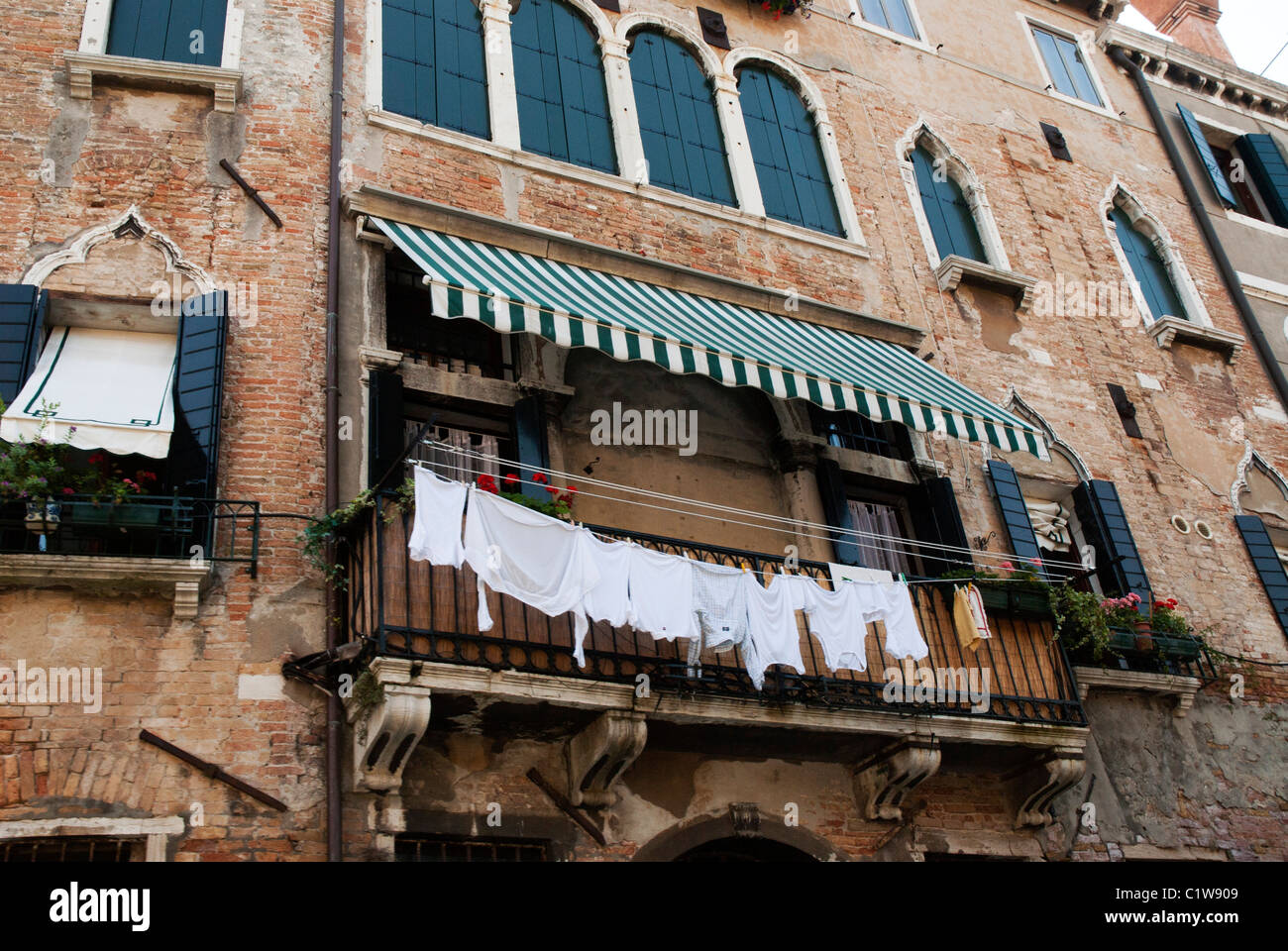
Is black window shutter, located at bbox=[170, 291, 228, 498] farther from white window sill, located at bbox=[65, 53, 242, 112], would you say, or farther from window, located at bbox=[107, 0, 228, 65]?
window, located at bbox=[107, 0, 228, 65]

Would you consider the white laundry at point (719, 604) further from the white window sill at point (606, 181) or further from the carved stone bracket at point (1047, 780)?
the white window sill at point (606, 181)

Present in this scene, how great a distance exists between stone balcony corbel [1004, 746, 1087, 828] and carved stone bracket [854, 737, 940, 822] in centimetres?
84

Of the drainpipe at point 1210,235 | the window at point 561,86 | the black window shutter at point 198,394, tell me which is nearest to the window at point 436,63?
the window at point 561,86

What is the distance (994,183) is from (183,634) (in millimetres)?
10404

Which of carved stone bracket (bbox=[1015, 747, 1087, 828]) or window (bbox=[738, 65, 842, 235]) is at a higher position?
window (bbox=[738, 65, 842, 235])

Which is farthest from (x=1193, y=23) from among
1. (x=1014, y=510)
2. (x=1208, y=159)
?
(x=1014, y=510)

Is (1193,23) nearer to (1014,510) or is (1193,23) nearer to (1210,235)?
(1210,235)

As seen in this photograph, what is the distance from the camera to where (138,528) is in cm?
720

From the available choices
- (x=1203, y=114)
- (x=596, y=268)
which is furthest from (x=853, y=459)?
(x=1203, y=114)

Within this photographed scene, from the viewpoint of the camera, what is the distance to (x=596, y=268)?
1023 centimetres

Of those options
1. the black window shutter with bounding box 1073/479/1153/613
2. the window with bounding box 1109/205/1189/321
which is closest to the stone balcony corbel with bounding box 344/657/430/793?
the black window shutter with bounding box 1073/479/1153/613

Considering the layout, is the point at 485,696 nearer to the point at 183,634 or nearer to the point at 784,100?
the point at 183,634

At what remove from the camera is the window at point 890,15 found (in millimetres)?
14812

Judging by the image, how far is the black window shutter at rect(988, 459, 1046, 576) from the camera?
36.0 feet
